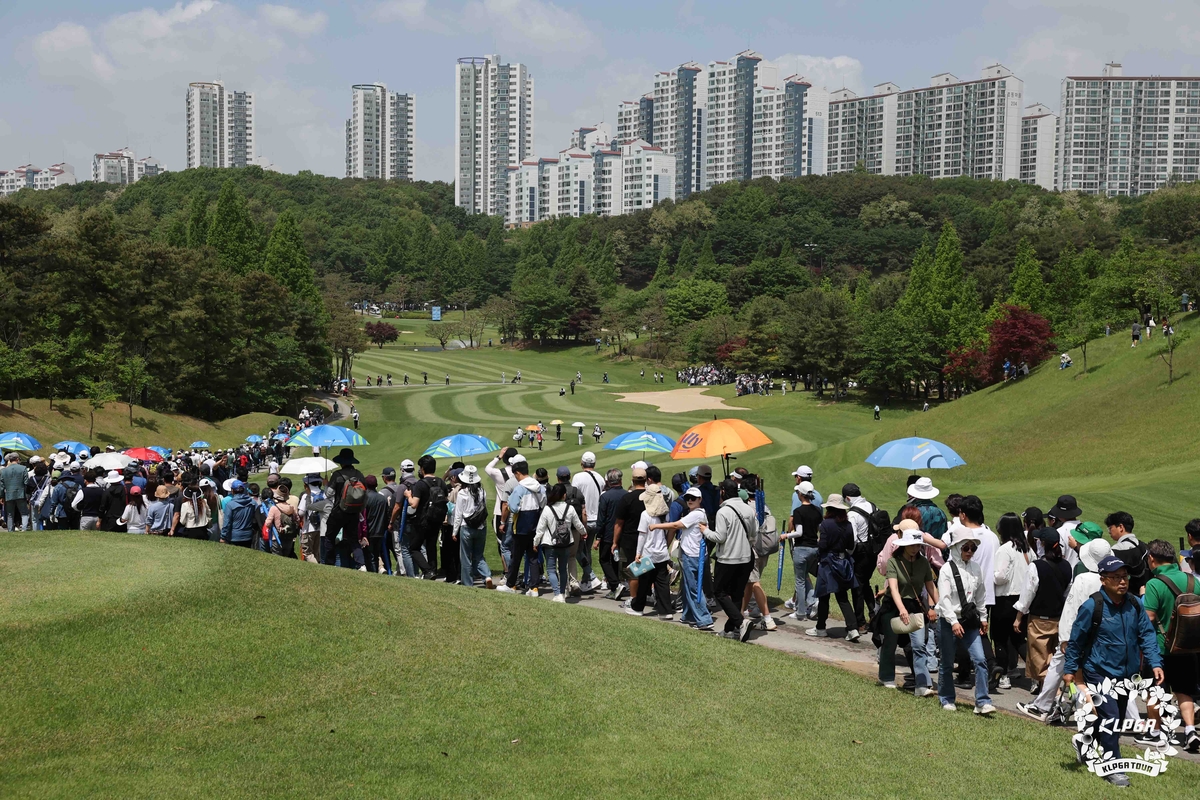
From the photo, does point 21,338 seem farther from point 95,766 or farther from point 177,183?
point 177,183

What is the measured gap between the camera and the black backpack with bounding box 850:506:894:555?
41.7 ft

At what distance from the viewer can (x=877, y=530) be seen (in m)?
12.8

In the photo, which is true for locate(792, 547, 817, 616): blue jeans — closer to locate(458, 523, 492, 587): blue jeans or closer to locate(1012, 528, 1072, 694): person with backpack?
locate(1012, 528, 1072, 694): person with backpack

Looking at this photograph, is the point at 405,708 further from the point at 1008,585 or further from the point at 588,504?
the point at 588,504

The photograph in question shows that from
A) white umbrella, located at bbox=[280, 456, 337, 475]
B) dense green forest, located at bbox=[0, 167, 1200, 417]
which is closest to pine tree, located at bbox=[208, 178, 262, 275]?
dense green forest, located at bbox=[0, 167, 1200, 417]

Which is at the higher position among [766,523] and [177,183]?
[177,183]

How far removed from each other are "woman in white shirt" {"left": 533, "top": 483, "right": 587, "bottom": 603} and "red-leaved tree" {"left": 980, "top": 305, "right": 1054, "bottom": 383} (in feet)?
172

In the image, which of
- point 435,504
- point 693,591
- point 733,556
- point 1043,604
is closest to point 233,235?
point 435,504

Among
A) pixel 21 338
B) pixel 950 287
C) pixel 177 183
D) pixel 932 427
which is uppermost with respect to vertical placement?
pixel 177 183

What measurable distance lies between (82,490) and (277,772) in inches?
409

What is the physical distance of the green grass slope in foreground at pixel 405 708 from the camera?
7754mm

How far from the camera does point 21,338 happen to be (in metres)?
53.5

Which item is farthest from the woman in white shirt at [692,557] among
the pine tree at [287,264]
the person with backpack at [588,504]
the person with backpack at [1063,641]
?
the pine tree at [287,264]

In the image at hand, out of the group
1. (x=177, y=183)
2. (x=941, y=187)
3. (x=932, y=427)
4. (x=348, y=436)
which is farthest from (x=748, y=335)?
(x=177, y=183)
